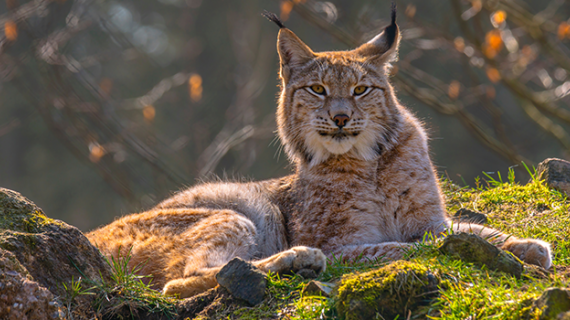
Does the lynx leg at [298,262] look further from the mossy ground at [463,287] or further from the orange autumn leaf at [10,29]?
the orange autumn leaf at [10,29]

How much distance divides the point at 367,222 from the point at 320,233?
383mm

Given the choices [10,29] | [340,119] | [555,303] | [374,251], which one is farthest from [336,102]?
[10,29]

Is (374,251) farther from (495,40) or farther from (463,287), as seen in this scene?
(495,40)

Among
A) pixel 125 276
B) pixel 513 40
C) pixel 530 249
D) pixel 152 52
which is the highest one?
pixel 152 52

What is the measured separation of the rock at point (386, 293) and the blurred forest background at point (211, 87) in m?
3.99

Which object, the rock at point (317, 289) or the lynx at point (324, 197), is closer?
the rock at point (317, 289)

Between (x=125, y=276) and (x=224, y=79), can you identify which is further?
(x=224, y=79)

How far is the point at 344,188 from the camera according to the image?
4.26 meters

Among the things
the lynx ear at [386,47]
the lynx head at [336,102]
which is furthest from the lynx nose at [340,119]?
the lynx ear at [386,47]

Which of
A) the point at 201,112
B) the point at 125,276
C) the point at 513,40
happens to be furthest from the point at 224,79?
the point at 125,276

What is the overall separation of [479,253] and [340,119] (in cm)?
171

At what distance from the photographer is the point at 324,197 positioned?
4293 mm

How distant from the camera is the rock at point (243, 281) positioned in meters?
2.90

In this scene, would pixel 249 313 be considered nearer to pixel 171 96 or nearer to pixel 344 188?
pixel 344 188
